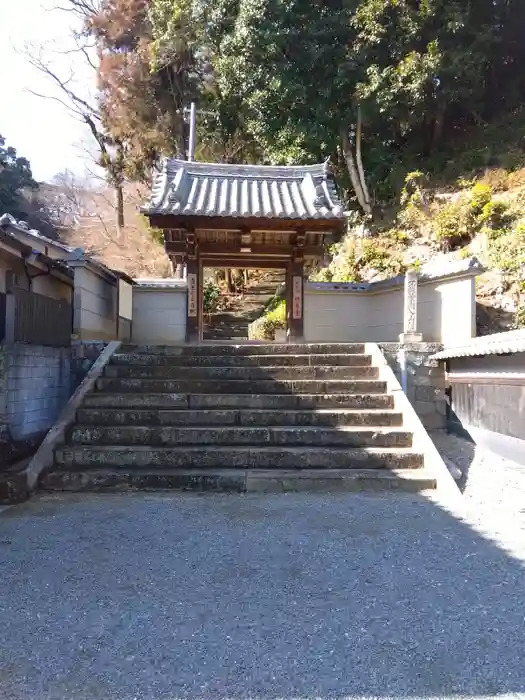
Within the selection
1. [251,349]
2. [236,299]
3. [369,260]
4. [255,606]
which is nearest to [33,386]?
[251,349]

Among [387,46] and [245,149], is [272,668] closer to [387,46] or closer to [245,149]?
[387,46]

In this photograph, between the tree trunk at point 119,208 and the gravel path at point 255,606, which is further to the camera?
the tree trunk at point 119,208

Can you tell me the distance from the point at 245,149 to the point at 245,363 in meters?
13.9

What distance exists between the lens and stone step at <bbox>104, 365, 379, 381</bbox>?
6922 millimetres

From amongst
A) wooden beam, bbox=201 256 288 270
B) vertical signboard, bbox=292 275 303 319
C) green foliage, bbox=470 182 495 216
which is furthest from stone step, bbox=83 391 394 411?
green foliage, bbox=470 182 495 216

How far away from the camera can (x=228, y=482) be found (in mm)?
5145

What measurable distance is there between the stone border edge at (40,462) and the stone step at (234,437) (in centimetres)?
20

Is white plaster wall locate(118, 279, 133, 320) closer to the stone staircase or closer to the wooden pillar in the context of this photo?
the wooden pillar

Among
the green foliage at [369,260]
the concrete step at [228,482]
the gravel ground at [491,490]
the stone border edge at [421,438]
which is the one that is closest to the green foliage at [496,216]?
the green foliage at [369,260]

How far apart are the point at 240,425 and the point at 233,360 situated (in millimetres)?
1343

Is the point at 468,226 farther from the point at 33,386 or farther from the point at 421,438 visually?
the point at 33,386

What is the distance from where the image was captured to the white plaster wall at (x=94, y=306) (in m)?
7.64

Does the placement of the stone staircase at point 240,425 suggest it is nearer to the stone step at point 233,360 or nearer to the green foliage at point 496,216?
the stone step at point 233,360

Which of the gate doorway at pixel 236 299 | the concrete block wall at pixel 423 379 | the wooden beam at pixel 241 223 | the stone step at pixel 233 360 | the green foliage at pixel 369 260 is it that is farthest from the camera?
the gate doorway at pixel 236 299
